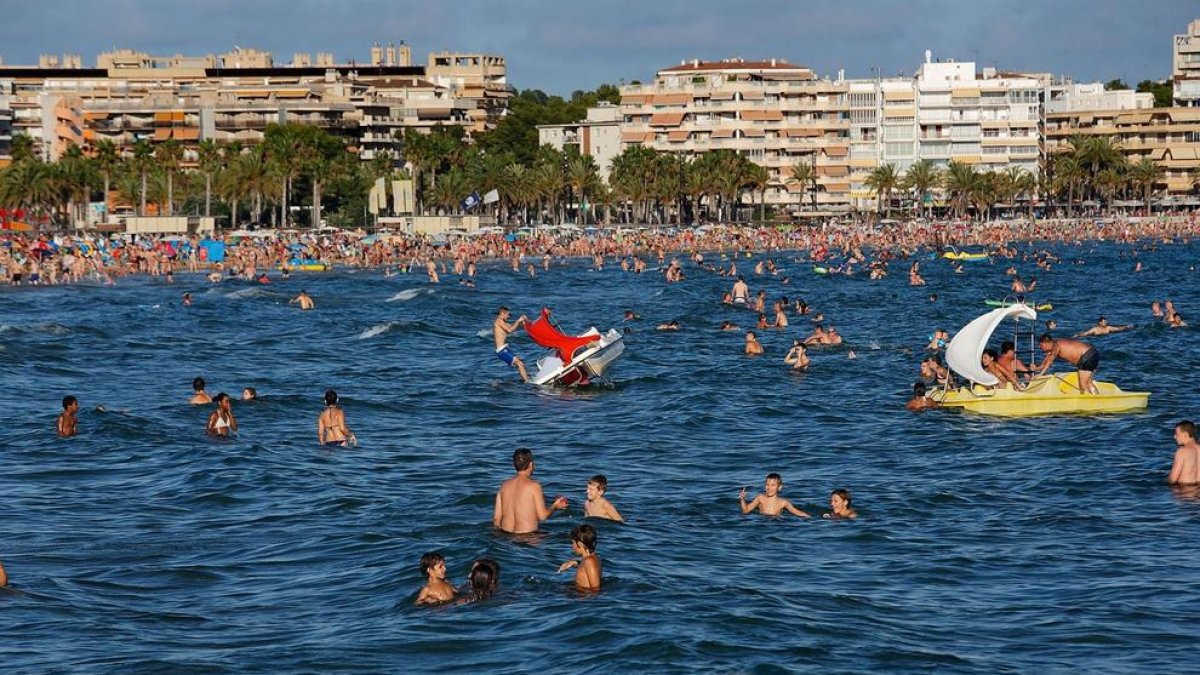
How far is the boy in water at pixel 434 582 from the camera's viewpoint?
1536 centimetres

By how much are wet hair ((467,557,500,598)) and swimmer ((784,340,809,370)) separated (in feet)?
68.7

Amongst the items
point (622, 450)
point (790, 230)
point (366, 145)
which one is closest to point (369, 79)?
point (366, 145)

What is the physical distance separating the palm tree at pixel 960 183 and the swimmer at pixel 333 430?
120 meters

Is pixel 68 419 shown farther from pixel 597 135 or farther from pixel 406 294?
pixel 597 135

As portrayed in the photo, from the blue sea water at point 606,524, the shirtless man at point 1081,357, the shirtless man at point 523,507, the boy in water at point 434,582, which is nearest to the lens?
the blue sea water at point 606,524

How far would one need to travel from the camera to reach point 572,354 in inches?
1224

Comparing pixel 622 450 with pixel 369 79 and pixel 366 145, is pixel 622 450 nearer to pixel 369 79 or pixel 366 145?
pixel 366 145

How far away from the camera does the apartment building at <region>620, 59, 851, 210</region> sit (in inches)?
6024

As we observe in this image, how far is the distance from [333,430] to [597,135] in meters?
131

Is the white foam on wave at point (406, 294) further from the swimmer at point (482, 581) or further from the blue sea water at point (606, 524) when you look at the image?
the swimmer at point (482, 581)

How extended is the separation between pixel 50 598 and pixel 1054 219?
5123 inches

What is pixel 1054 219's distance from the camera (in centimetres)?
13850

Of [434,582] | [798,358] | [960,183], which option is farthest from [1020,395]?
[960,183]

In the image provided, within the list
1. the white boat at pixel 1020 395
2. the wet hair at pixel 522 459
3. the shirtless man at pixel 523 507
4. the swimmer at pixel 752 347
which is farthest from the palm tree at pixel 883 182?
the wet hair at pixel 522 459
